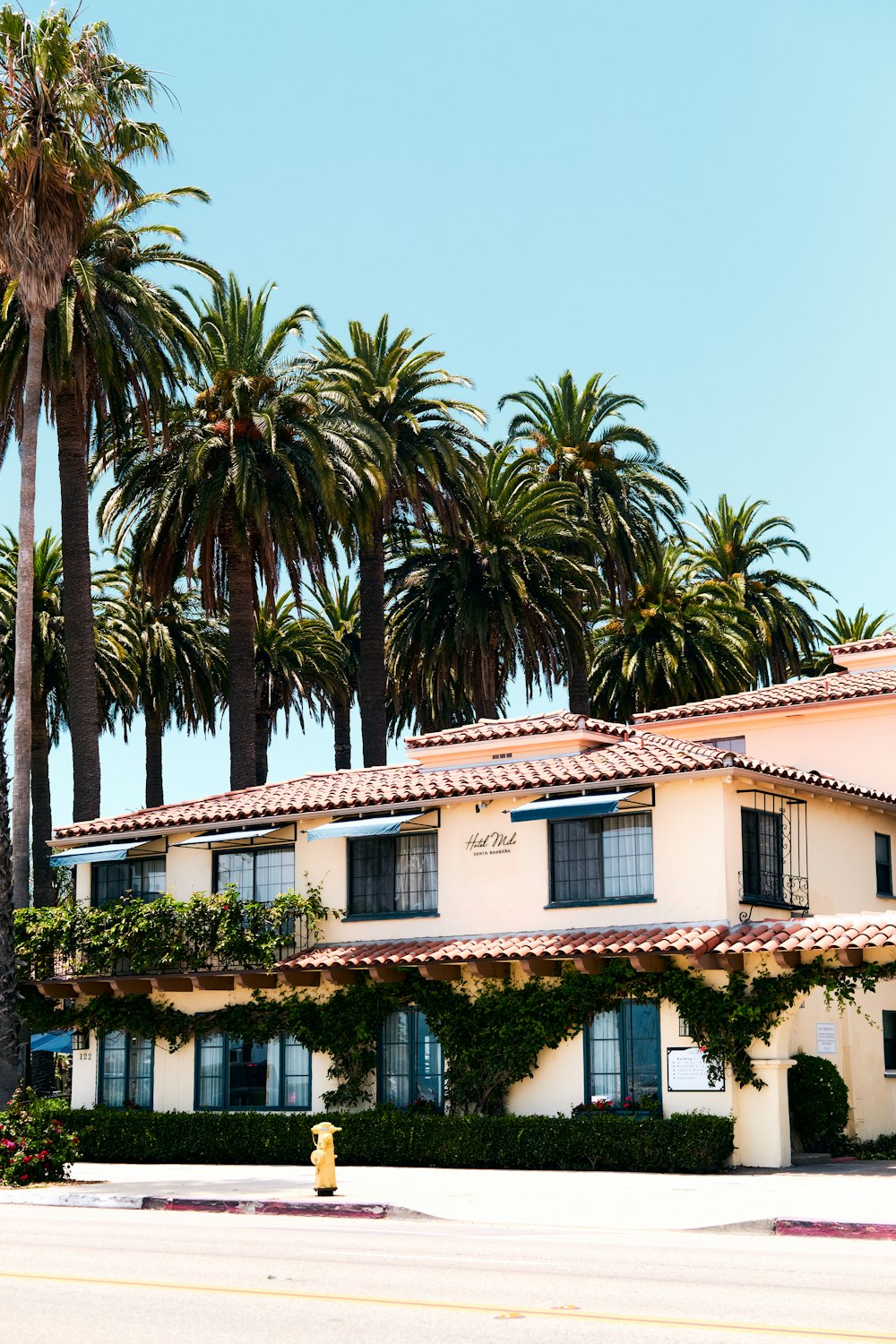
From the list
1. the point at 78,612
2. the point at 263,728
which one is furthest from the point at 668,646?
the point at 78,612

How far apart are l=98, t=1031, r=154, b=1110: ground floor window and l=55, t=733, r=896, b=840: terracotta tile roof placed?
4.14 metres

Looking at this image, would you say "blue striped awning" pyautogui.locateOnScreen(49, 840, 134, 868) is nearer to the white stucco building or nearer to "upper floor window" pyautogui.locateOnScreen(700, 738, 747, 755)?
the white stucco building

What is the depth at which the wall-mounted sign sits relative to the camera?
30.7 meters

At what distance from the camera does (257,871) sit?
1329 inches

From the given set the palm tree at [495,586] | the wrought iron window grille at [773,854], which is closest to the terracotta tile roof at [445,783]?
the wrought iron window grille at [773,854]

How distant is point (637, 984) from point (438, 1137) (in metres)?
4.02

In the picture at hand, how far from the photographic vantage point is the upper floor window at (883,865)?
33.9 metres

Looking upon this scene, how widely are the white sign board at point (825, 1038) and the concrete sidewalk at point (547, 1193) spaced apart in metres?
2.46

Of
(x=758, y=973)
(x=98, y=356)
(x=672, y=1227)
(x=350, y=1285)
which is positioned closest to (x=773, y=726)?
(x=758, y=973)

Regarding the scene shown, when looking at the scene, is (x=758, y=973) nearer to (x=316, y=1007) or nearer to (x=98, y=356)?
(x=316, y=1007)

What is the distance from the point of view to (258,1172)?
27.7 metres

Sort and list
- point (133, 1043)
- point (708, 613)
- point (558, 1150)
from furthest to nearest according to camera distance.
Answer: point (708, 613) → point (133, 1043) → point (558, 1150)

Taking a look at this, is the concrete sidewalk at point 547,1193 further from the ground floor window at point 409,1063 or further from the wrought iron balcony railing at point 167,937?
the wrought iron balcony railing at point 167,937

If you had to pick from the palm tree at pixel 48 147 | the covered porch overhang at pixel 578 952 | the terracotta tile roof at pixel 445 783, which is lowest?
the covered porch overhang at pixel 578 952
